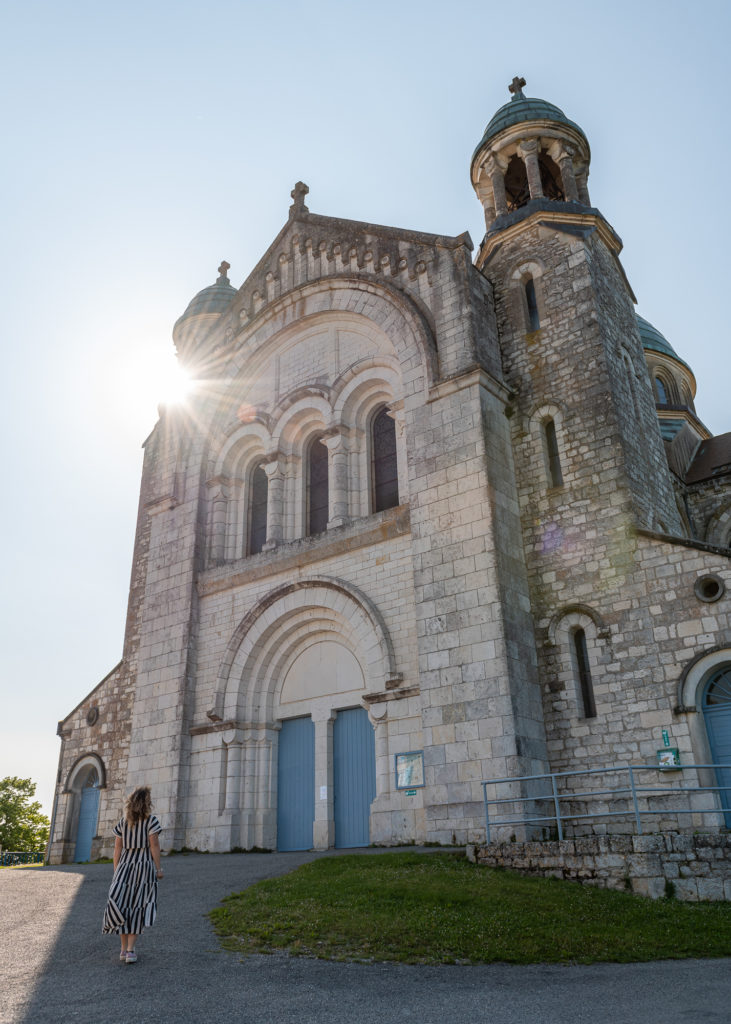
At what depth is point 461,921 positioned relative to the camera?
8.30 m

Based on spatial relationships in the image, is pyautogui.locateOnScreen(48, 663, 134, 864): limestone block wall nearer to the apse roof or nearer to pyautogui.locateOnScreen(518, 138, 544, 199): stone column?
the apse roof

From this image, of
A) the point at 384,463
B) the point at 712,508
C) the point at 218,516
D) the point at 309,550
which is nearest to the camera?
the point at 309,550

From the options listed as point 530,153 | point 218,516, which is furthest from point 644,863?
point 530,153

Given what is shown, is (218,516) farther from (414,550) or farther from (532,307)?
(532,307)

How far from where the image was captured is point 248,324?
21922 mm

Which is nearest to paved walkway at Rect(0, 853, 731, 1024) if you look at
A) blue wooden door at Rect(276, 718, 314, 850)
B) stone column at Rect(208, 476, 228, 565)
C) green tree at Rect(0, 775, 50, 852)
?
blue wooden door at Rect(276, 718, 314, 850)

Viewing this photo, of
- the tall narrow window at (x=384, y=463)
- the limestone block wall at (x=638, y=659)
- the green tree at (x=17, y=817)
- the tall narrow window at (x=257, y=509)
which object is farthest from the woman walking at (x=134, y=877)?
the green tree at (x=17, y=817)

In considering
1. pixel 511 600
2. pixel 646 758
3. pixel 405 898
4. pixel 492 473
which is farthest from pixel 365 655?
pixel 405 898

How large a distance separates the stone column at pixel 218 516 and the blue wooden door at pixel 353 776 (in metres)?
5.77

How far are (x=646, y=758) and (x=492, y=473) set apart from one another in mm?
5620

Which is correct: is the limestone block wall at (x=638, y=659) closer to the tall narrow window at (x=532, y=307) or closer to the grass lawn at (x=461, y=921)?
the grass lawn at (x=461, y=921)

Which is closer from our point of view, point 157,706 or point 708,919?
point 708,919

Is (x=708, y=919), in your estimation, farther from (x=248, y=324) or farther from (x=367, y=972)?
(x=248, y=324)

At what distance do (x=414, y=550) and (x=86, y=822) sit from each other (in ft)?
40.5
